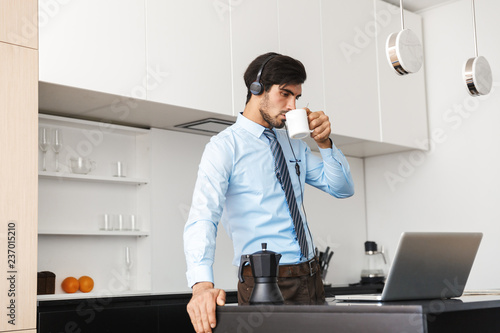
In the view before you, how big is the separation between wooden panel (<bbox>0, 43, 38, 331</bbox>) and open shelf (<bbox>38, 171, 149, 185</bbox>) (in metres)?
0.52

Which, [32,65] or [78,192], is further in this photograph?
[78,192]

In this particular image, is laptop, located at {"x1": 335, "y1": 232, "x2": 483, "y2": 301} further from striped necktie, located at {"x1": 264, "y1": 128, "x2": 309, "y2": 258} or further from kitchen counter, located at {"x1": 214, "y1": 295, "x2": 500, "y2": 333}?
striped necktie, located at {"x1": 264, "y1": 128, "x2": 309, "y2": 258}

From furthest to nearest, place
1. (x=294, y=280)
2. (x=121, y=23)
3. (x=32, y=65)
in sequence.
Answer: (x=121, y=23)
(x=32, y=65)
(x=294, y=280)

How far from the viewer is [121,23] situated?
9.49 ft

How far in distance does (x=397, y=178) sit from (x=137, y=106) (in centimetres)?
218

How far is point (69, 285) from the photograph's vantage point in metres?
3.05

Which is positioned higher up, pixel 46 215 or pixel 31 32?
pixel 31 32

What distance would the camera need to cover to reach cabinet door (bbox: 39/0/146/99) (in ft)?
8.61

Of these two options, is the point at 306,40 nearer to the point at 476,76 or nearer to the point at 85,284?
the point at 476,76

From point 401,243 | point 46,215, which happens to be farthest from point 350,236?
point 401,243

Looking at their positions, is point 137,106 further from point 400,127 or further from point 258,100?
point 400,127

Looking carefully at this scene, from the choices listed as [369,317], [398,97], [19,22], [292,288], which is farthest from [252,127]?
[398,97]

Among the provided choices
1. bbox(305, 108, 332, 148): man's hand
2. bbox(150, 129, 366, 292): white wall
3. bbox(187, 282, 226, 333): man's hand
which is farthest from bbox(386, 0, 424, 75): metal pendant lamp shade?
bbox(150, 129, 366, 292): white wall

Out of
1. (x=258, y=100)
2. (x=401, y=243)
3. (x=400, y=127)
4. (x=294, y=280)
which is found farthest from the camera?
(x=400, y=127)
